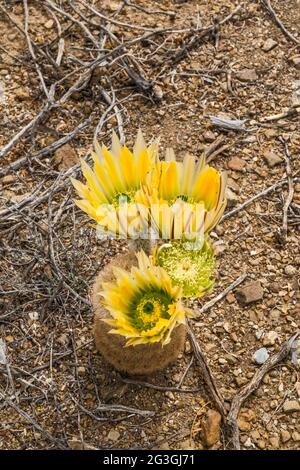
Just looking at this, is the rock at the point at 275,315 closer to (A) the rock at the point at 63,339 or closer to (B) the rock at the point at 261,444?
(B) the rock at the point at 261,444

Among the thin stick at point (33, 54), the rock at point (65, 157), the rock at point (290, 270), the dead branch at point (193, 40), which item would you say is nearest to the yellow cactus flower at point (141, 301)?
the rock at point (290, 270)

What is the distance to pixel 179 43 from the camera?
2.41 meters

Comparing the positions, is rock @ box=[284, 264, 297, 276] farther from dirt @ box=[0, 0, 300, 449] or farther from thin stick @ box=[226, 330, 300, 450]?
thin stick @ box=[226, 330, 300, 450]

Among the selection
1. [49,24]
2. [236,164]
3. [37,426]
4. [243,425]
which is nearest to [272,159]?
[236,164]

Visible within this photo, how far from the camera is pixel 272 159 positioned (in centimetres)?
214

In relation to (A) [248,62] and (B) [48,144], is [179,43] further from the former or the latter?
(B) [48,144]

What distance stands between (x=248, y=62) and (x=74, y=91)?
1.85 ft

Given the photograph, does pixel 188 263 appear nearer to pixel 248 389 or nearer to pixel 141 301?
pixel 141 301

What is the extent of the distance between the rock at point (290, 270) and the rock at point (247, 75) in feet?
2.20

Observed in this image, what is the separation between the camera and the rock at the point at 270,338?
1822 millimetres

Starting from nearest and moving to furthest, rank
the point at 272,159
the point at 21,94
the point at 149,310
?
the point at 149,310
the point at 272,159
the point at 21,94

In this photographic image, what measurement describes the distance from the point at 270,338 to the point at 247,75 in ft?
2.95

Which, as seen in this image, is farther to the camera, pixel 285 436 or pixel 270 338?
pixel 270 338
